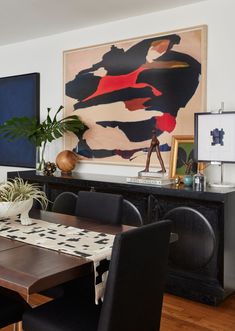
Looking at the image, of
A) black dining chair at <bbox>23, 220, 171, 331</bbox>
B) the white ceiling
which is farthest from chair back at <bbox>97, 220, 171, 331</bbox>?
the white ceiling

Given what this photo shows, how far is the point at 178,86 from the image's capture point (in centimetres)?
356

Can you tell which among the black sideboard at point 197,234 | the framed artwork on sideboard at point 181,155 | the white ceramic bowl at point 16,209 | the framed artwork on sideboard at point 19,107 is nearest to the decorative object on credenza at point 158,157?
the framed artwork on sideboard at point 181,155

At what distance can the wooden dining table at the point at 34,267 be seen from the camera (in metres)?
1.50

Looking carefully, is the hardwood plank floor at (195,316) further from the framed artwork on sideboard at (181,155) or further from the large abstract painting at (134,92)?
the large abstract painting at (134,92)

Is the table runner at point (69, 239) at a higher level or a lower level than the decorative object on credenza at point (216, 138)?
lower

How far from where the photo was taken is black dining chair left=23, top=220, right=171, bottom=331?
1.57m

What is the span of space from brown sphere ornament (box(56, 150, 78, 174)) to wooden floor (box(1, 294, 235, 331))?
1.39 metres

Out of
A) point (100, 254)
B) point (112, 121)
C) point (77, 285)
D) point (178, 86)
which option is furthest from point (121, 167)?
Result: point (100, 254)

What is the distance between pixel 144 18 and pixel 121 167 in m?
1.42

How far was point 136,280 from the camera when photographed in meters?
1.67

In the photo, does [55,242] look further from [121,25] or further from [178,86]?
[121,25]

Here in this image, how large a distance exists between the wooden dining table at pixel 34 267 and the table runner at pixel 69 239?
0.04 m

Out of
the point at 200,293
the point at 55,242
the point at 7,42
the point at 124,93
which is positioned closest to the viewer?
the point at 55,242

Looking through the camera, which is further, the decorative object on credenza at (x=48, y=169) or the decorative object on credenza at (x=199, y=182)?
the decorative object on credenza at (x=48, y=169)
